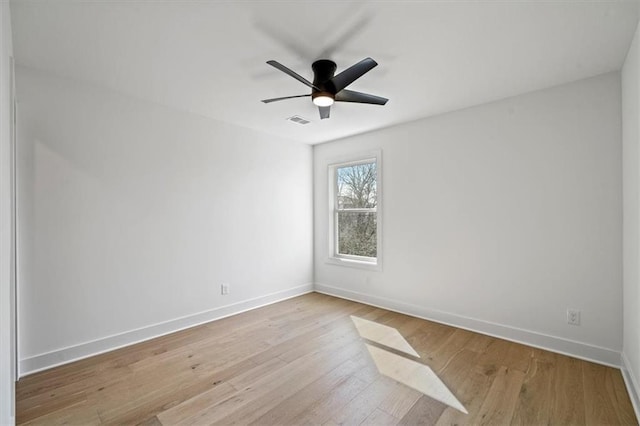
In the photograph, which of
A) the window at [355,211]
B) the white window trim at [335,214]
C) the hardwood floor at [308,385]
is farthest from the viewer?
the window at [355,211]

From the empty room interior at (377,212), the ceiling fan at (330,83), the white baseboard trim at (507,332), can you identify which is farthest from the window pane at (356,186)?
the ceiling fan at (330,83)

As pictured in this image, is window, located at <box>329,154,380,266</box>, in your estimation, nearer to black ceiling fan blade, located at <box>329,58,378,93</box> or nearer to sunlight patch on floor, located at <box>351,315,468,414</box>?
sunlight patch on floor, located at <box>351,315,468,414</box>

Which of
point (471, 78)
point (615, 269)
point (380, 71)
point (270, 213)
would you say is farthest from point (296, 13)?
point (615, 269)

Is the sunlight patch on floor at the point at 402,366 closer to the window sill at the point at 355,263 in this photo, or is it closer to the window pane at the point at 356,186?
the window sill at the point at 355,263

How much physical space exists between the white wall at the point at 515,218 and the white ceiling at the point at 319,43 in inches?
14.7

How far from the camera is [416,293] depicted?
3.85 meters

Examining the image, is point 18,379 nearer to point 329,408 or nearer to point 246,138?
point 329,408

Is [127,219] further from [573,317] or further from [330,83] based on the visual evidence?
[573,317]

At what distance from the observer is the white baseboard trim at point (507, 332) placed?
2.61m

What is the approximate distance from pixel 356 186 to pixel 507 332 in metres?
2.71

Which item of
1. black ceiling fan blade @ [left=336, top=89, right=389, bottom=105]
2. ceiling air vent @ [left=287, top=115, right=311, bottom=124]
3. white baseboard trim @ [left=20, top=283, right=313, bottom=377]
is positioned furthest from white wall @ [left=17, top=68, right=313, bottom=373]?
black ceiling fan blade @ [left=336, top=89, right=389, bottom=105]

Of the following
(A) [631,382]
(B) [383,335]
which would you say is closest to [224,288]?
(B) [383,335]

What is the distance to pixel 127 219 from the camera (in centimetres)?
305

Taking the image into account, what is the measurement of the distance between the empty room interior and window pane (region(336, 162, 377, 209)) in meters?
0.37
